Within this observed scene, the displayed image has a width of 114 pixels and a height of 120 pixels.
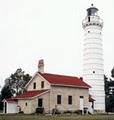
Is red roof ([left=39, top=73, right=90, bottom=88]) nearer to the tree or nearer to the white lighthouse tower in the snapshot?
the white lighthouse tower

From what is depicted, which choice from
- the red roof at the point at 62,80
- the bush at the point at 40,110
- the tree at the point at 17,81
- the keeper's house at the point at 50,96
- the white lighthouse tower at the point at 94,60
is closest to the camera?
the bush at the point at 40,110

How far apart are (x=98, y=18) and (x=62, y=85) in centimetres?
1534

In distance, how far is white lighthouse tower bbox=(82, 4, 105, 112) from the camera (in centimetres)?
4350

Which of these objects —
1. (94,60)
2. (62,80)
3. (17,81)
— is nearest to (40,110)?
(62,80)

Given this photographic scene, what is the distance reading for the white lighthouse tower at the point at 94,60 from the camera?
143 feet

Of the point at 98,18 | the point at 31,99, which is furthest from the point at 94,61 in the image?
the point at 31,99

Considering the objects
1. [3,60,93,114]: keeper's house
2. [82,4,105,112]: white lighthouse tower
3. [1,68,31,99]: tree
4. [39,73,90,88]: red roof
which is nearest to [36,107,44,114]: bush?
[3,60,93,114]: keeper's house

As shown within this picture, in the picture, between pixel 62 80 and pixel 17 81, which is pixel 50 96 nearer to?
pixel 62 80

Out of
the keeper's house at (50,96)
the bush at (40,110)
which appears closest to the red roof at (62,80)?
the keeper's house at (50,96)

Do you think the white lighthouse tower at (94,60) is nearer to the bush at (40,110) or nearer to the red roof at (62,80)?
the red roof at (62,80)

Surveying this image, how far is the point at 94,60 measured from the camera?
43.7 metres

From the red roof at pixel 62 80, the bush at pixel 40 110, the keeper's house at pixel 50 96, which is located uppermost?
the red roof at pixel 62 80

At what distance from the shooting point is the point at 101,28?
4581cm

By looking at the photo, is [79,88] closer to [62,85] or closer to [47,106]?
[62,85]
